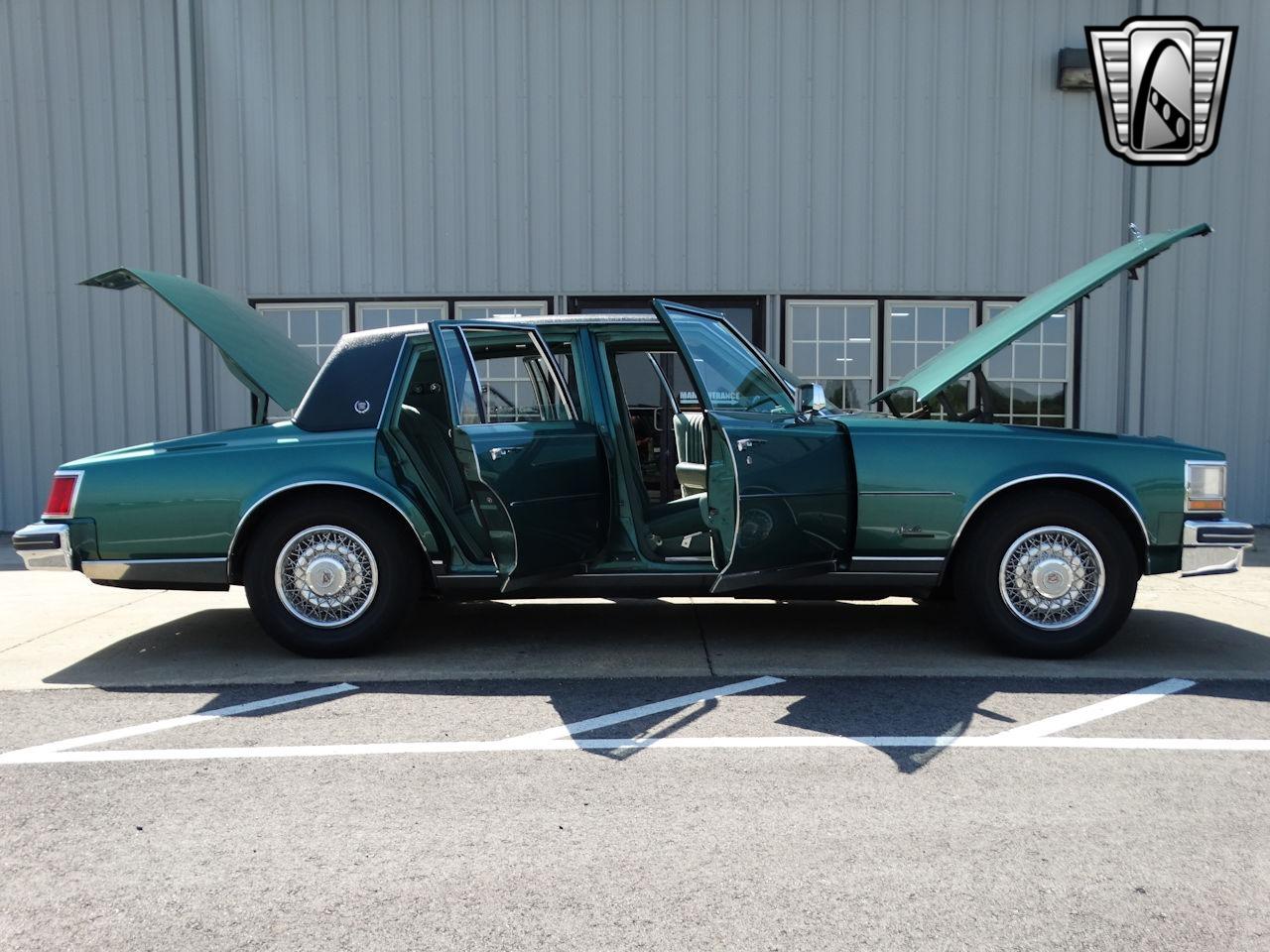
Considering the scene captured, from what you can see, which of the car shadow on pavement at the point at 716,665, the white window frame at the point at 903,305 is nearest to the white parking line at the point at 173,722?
the car shadow on pavement at the point at 716,665

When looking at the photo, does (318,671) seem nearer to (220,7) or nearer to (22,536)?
(22,536)

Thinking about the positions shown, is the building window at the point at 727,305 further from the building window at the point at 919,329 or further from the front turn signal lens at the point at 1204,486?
the front turn signal lens at the point at 1204,486

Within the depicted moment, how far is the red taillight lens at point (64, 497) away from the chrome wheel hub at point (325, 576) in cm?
105

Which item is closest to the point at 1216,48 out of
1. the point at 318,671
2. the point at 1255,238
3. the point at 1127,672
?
the point at 1255,238

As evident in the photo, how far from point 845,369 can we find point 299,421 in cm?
672

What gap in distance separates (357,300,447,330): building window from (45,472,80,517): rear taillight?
5.81 meters

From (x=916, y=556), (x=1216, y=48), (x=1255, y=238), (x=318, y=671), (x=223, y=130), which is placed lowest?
(x=318, y=671)

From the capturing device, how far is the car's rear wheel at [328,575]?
508 cm

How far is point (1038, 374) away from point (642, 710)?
7954mm

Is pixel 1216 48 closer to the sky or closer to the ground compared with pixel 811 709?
closer to the sky

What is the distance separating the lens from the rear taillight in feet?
16.8

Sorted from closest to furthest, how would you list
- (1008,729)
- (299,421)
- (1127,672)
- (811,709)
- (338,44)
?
1. (1008,729)
2. (811,709)
3. (1127,672)
4. (299,421)
5. (338,44)

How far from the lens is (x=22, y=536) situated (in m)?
5.04
